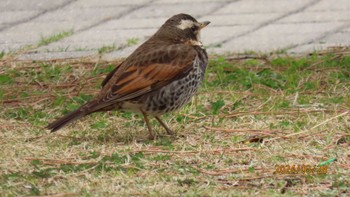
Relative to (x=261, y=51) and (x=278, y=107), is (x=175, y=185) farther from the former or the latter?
(x=261, y=51)

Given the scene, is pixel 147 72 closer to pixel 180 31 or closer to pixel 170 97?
pixel 170 97

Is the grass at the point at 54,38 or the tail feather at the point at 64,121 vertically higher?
the tail feather at the point at 64,121

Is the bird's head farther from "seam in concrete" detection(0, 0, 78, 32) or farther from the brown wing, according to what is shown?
"seam in concrete" detection(0, 0, 78, 32)

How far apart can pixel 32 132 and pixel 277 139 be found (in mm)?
1691

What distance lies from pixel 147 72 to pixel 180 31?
0.59 m

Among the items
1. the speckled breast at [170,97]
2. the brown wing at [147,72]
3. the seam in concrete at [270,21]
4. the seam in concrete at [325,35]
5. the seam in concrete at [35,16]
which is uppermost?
the brown wing at [147,72]

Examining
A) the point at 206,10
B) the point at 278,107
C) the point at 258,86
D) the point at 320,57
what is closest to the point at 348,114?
the point at 278,107

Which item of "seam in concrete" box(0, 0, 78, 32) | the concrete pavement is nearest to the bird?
the concrete pavement

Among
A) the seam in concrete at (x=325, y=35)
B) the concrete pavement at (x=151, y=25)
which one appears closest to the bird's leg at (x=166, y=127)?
the concrete pavement at (x=151, y=25)

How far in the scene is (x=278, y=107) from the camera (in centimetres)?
732

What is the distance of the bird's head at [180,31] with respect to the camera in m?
7.16

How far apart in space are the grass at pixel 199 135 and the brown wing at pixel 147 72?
33 cm

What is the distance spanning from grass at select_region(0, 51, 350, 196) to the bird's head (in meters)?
0.55

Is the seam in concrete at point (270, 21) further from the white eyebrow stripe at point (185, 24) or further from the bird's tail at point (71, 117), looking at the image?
the bird's tail at point (71, 117)
